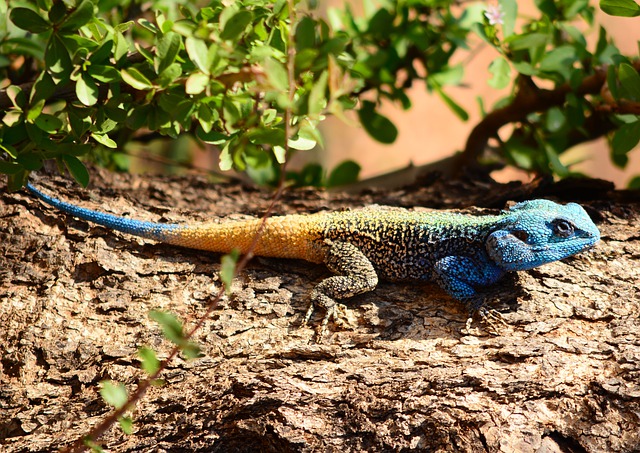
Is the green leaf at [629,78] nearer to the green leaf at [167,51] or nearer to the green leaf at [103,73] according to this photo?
the green leaf at [167,51]

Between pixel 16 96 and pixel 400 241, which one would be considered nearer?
pixel 16 96

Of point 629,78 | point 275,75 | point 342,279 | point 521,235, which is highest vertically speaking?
point 629,78

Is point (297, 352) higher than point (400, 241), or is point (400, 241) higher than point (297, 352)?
point (400, 241)

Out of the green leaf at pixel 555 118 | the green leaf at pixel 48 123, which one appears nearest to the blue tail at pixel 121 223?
the green leaf at pixel 48 123

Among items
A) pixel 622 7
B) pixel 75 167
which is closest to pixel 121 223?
pixel 75 167

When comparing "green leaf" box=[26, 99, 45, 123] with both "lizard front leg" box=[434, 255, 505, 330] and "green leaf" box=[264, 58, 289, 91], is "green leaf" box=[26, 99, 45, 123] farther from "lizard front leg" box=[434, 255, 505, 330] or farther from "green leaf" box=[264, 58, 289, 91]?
"lizard front leg" box=[434, 255, 505, 330]

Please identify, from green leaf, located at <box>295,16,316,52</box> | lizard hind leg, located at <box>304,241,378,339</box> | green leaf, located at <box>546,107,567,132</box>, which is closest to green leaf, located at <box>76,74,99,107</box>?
green leaf, located at <box>295,16,316,52</box>

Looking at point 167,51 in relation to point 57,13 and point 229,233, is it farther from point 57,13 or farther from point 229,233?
point 229,233
